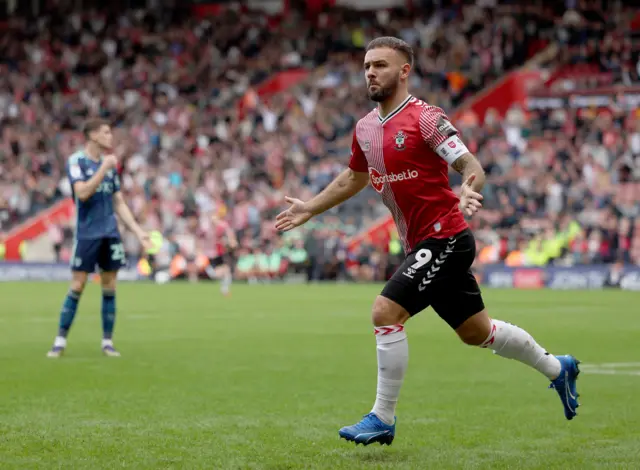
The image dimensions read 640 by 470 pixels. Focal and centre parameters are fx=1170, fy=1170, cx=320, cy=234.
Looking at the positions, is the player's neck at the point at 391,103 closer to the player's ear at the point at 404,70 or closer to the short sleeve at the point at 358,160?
the player's ear at the point at 404,70

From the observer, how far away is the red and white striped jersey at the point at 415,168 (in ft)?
23.5

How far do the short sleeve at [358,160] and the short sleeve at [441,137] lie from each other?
0.62 meters

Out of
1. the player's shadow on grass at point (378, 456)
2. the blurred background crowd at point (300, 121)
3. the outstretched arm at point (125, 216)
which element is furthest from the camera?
the blurred background crowd at point (300, 121)

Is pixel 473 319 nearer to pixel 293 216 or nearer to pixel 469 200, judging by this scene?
pixel 469 200

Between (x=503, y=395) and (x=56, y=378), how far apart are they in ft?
13.3

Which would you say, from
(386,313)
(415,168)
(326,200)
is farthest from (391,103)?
(386,313)

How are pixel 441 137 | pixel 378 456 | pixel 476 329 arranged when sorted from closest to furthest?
pixel 378 456 → pixel 441 137 → pixel 476 329

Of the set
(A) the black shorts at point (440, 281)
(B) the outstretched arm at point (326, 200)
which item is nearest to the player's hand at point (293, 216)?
(B) the outstretched arm at point (326, 200)

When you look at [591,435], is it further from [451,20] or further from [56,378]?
[451,20]

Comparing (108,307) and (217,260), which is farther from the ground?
(108,307)

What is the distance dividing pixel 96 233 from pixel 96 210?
268 millimetres

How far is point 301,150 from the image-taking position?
38250mm

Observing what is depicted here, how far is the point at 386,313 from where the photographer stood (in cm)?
704

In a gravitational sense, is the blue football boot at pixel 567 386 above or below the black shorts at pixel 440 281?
below
